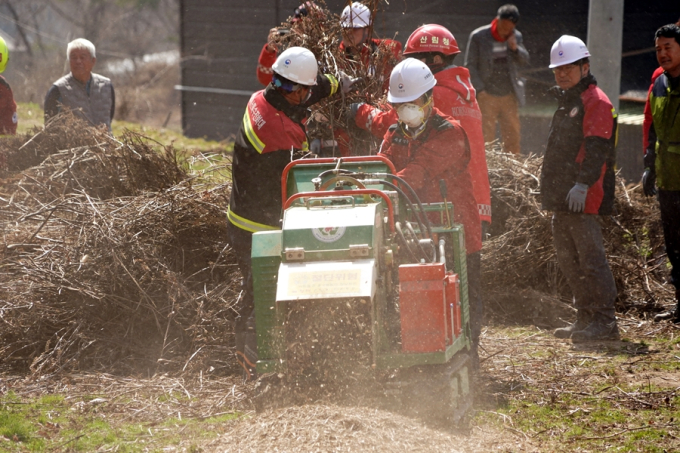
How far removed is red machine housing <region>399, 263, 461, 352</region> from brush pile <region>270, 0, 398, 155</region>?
7.59ft

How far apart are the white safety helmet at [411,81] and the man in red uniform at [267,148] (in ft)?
1.92

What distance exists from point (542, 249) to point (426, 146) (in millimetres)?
2646

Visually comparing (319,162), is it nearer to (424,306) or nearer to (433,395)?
(424,306)

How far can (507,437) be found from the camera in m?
4.70

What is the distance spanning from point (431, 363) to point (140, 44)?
3179cm

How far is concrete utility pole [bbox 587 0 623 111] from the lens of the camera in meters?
8.70

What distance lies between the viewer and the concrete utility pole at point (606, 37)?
870 centimetres

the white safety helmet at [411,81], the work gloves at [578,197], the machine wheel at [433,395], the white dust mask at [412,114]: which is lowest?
the machine wheel at [433,395]

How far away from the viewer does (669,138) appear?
6.97 meters

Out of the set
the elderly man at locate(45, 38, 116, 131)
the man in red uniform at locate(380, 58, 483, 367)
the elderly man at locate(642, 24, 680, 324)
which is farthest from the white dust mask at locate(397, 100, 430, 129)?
the elderly man at locate(45, 38, 116, 131)

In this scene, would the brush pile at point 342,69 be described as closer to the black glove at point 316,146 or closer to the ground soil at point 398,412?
the black glove at point 316,146

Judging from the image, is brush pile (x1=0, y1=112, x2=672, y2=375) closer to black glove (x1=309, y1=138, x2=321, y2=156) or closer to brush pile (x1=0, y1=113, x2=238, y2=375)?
brush pile (x1=0, y1=113, x2=238, y2=375)

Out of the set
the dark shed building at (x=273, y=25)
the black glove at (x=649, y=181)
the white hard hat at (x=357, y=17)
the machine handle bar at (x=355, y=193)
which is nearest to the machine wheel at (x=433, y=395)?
the machine handle bar at (x=355, y=193)

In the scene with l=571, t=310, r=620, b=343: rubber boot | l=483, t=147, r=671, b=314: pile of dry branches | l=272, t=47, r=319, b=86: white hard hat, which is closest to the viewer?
l=272, t=47, r=319, b=86: white hard hat
